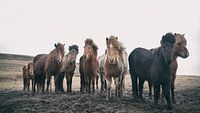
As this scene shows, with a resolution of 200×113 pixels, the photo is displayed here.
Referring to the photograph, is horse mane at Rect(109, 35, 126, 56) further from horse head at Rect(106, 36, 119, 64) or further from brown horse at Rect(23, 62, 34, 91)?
brown horse at Rect(23, 62, 34, 91)

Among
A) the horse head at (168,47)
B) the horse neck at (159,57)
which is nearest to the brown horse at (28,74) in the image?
the horse neck at (159,57)

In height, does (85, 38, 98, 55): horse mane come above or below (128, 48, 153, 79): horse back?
above

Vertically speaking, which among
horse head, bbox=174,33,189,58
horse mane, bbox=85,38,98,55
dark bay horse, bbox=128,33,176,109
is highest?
horse mane, bbox=85,38,98,55

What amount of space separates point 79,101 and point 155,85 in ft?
8.73

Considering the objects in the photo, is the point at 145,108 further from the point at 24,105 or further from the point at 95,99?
the point at 24,105

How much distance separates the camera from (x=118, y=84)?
1291 cm

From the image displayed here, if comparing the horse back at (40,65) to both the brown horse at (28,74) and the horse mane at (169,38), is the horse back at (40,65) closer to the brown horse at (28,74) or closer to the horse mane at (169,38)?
the brown horse at (28,74)

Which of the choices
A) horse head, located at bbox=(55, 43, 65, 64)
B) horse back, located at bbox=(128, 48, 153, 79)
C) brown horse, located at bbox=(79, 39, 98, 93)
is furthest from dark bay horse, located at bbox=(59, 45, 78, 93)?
horse back, located at bbox=(128, 48, 153, 79)

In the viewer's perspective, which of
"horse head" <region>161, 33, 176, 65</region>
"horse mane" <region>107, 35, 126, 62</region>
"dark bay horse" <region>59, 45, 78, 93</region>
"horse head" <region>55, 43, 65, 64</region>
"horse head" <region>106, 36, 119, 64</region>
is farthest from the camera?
"dark bay horse" <region>59, 45, 78, 93</region>

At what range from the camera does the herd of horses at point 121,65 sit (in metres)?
11.2

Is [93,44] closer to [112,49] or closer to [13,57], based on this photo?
[112,49]

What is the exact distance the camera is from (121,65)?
12.9m

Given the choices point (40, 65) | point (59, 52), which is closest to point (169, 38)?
point (59, 52)

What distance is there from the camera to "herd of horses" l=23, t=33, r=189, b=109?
1124 cm
